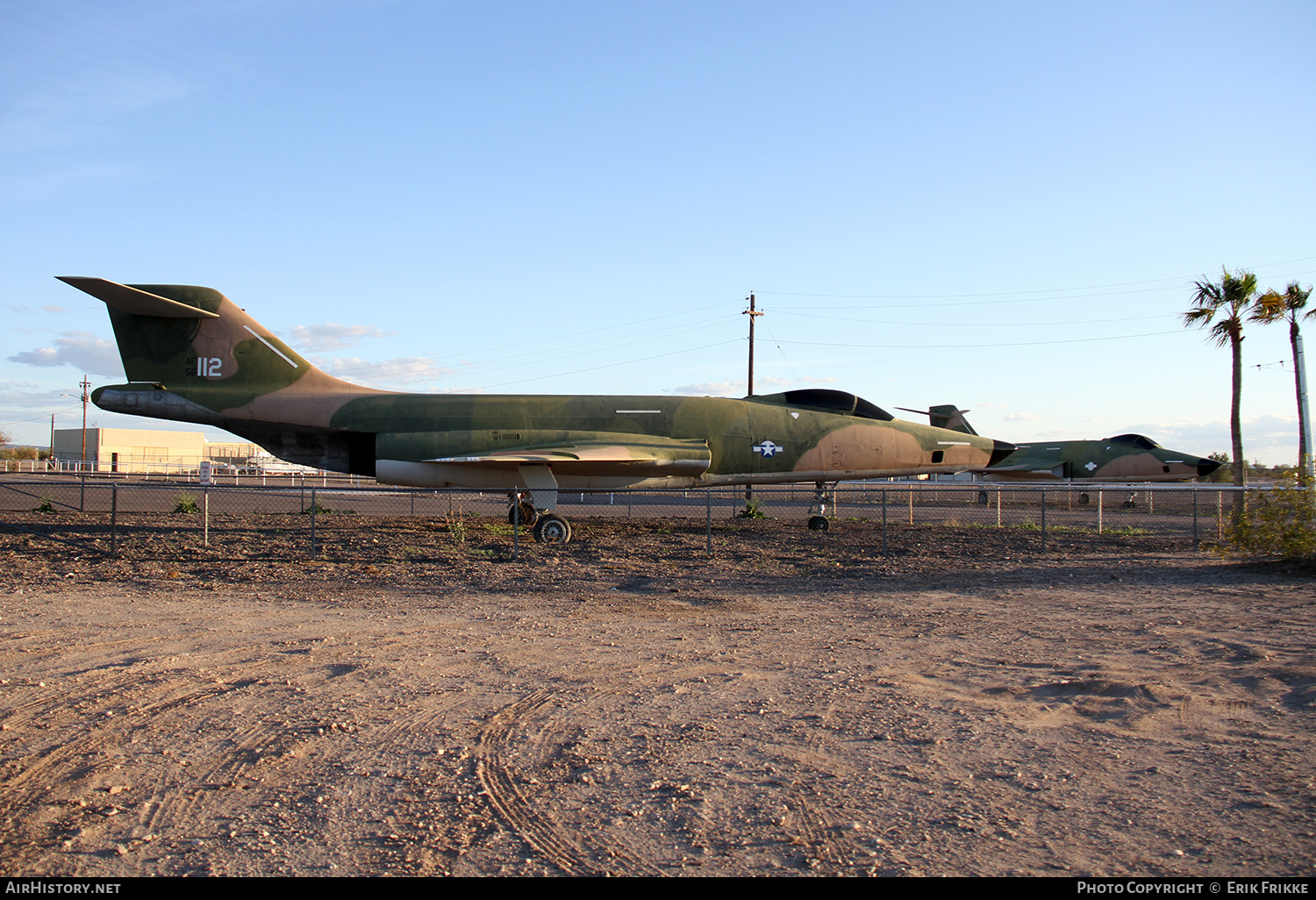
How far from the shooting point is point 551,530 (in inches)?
581

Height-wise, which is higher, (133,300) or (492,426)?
(133,300)

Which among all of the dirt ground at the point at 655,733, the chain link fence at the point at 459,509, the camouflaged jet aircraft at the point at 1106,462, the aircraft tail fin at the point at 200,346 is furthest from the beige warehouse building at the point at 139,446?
the dirt ground at the point at 655,733

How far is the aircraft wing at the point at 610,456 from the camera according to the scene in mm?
15203

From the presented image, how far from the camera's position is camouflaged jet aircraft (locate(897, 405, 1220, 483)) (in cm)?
2981

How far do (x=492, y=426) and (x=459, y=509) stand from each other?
25.5ft

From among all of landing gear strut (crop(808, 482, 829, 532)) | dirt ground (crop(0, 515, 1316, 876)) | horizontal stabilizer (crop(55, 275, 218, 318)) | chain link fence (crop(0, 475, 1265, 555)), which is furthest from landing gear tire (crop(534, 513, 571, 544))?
horizontal stabilizer (crop(55, 275, 218, 318))

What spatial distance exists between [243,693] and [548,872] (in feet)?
10.2

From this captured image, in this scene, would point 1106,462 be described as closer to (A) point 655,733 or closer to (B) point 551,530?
(B) point 551,530

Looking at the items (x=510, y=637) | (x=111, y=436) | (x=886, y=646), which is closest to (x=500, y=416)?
(x=510, y=637)

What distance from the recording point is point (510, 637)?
6617 millimetres

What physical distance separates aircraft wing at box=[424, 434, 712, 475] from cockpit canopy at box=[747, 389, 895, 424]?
7.72 feet

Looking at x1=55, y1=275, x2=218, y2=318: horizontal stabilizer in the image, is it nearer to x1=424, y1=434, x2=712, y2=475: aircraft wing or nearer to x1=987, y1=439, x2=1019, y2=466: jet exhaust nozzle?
x1=424, y1=434, x2=712, y2=475: aircraft wing

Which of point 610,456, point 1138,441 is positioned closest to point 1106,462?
point 1138,441

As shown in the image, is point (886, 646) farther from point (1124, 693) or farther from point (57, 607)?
point (57, 607)
